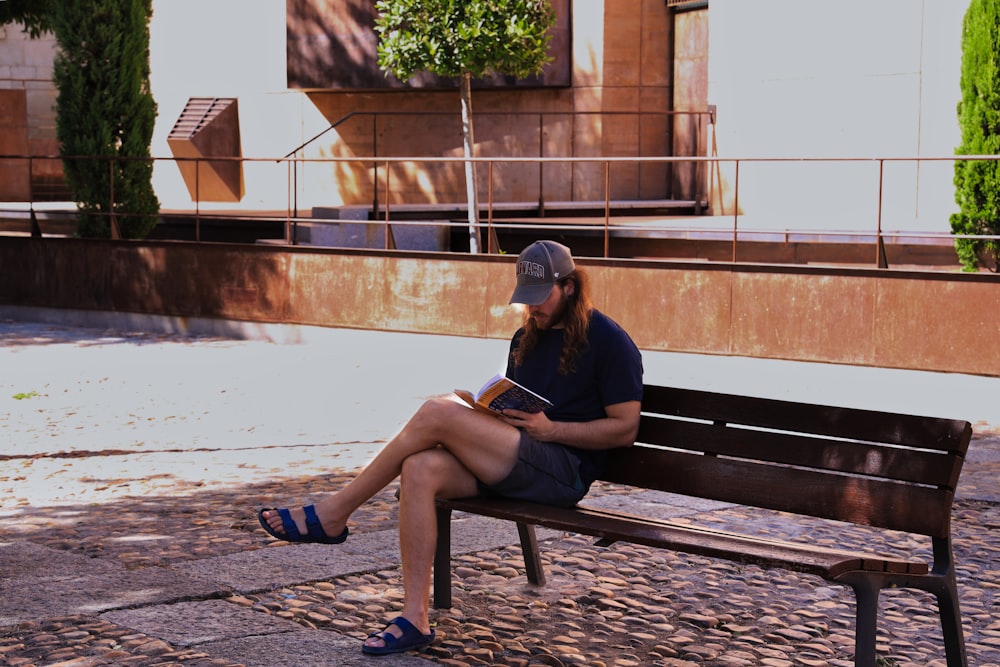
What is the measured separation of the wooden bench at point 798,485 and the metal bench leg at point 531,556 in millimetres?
42

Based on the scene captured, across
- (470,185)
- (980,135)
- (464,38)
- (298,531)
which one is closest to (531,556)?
(298,531)

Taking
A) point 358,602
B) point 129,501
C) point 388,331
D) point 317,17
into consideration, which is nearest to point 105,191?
point 388,331

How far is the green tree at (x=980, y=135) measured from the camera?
12703 mm

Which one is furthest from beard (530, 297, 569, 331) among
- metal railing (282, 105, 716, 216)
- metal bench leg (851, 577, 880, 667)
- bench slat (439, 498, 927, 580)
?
metal railing (282, 105, 716, 216)

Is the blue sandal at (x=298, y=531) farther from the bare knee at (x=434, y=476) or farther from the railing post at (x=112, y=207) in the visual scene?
the railing post at (x=112, y=207)

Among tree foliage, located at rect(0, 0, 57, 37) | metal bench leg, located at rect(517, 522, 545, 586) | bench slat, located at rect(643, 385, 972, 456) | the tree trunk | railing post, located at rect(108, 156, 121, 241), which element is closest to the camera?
bench slat, located at rect(643, 385, 972, 456)

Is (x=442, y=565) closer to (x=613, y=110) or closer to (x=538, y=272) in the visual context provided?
(x=538, y=272)

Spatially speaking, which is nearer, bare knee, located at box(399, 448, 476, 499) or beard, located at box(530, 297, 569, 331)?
bare knee, located at box(399, 448, 476, 499)

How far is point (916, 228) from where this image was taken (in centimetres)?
1633

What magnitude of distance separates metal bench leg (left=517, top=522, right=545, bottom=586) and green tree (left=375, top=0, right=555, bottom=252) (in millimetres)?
11522

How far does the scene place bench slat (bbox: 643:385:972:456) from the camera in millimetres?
4688

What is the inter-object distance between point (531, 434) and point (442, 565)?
654 mm

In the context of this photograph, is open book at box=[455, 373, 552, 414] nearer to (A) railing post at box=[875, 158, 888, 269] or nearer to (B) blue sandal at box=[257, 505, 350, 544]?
(B) blue sandal at box=[257, 505, 350, 544]

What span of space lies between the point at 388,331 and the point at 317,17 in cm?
1033
